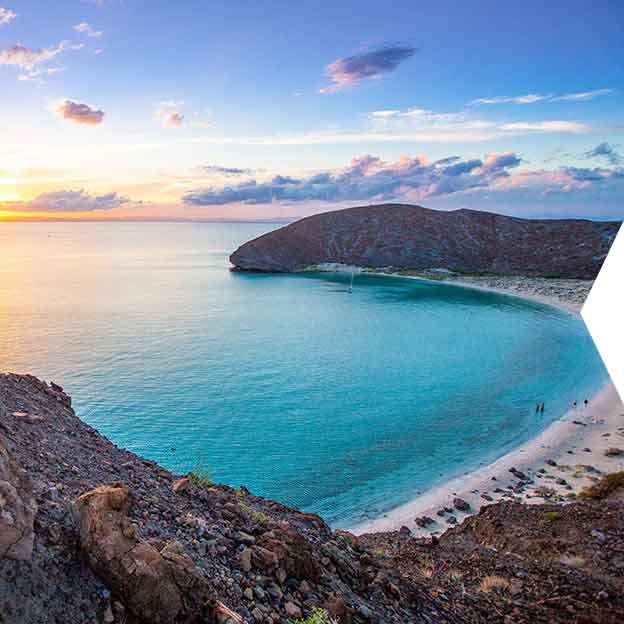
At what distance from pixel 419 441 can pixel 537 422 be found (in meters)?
9.78

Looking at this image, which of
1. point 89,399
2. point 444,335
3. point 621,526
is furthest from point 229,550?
point 444,335

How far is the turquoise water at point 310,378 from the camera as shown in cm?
2706

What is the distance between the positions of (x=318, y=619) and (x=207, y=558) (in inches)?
54.5

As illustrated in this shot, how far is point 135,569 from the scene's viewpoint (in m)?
3.90

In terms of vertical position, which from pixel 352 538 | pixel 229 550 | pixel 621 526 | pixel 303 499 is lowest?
pixel 303 499

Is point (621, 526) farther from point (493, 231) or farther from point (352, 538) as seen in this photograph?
point (493, 231)

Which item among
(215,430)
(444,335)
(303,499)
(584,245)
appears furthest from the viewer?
(584,245)

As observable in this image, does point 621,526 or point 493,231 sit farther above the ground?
point 493,231

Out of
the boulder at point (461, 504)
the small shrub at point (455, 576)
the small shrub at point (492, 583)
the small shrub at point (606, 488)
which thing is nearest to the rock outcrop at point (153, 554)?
the small shrub at point (492, 583)

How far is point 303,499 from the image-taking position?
928 inches

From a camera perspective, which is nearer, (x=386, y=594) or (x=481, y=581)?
(x=386, y=594)

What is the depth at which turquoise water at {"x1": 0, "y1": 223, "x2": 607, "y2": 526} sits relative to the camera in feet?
88.8

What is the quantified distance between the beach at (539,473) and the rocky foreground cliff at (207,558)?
929 centimetres

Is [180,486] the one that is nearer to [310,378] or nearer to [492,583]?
[492,583]
